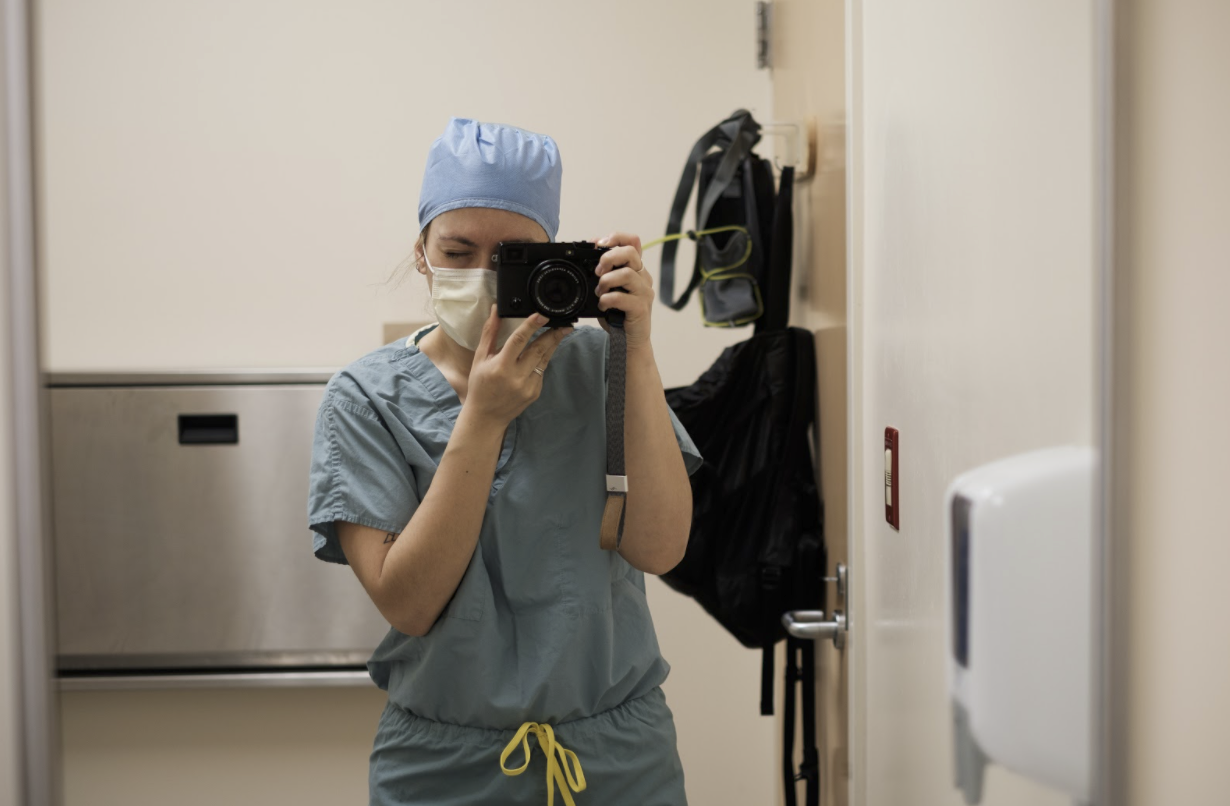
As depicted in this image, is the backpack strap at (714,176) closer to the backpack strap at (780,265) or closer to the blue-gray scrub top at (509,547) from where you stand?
the backpack strap at (780,265)

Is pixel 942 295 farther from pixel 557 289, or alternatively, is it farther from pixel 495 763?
pixel 495 763

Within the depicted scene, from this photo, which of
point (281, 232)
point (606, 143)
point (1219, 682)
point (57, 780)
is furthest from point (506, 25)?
point (1219, 682)

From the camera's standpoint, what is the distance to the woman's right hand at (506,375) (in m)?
0.71

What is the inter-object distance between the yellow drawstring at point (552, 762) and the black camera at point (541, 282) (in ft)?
1.00

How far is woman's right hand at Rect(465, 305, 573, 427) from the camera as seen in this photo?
28.0 inches

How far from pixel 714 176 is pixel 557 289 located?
0.49 metres

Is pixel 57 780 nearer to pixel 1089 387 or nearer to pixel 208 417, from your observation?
pixel 1089 387

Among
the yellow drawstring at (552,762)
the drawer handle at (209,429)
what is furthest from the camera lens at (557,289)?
the drawer handle at (209,429)

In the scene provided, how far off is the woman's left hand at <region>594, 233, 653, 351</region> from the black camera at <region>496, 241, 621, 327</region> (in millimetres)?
18

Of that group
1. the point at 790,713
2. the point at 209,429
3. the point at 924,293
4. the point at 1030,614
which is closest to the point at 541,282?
the point at 924,293

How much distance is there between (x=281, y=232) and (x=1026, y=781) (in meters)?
1.19

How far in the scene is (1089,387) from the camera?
16.5 inches

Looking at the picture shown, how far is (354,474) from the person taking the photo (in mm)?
729

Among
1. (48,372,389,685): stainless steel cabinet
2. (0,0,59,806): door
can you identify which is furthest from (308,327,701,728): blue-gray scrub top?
Answer: (48,372,389,685): stainless steel cabinet
